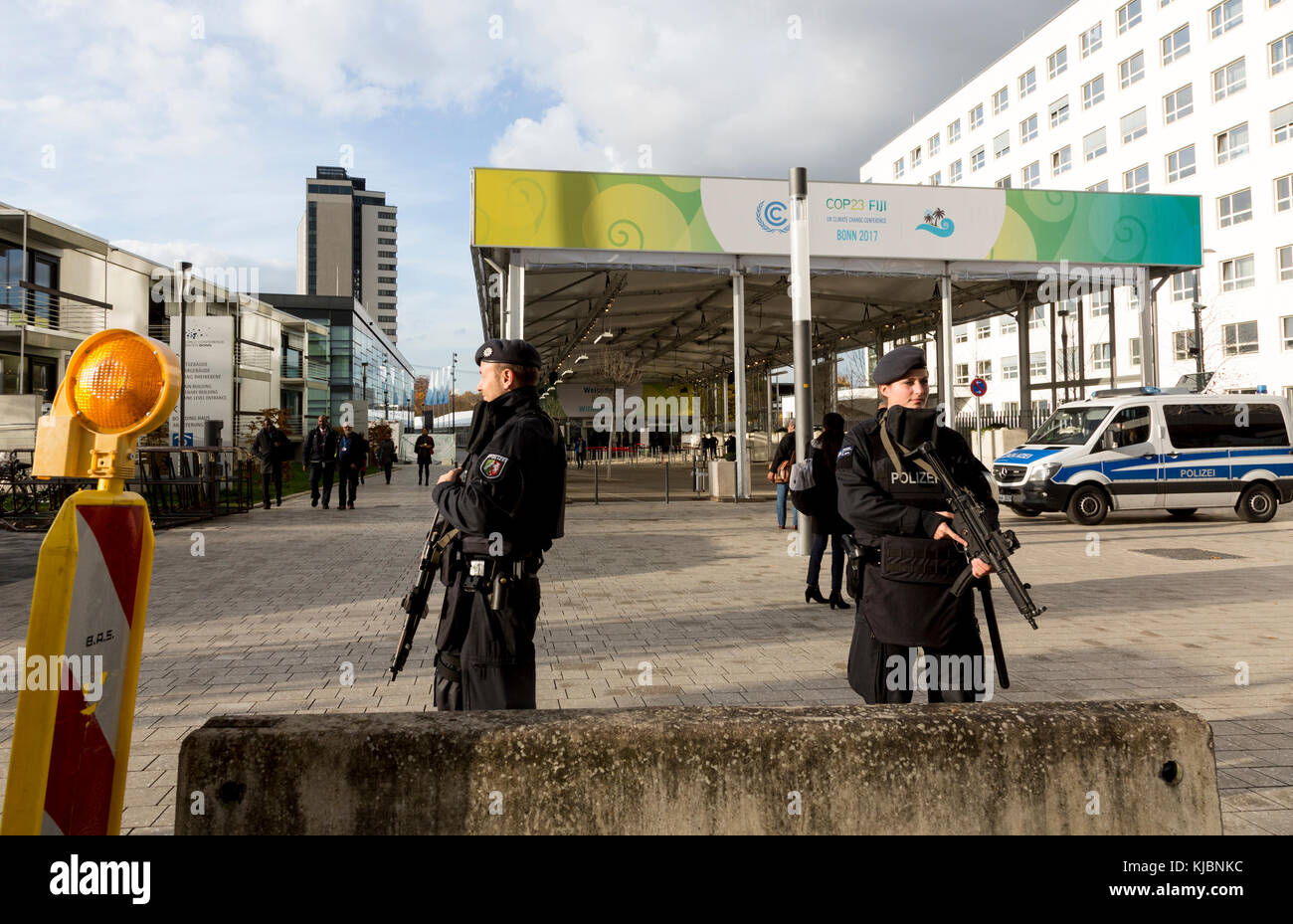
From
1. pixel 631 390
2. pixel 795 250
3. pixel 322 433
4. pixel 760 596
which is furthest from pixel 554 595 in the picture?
pixel 631 390

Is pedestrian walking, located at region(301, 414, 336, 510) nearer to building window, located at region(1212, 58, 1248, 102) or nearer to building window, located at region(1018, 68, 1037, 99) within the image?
building window, located at region(1212, 58, 1248, 102)

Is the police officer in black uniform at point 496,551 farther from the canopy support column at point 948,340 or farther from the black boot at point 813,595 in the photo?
the canopy support column at point 948,340

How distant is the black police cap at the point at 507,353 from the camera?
10.6ft

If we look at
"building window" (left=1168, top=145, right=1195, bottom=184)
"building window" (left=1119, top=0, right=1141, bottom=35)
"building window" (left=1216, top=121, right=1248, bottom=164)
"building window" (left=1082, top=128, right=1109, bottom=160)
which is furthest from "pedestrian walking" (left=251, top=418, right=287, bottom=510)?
"building window" (left=1119, top=0, right=1141, bottom=35)

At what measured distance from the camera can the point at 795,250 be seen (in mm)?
11000

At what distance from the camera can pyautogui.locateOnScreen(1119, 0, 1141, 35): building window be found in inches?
1757

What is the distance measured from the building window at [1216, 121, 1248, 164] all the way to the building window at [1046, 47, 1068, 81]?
12457 mm

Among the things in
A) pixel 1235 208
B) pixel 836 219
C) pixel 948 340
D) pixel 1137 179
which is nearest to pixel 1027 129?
pixel 1137 179

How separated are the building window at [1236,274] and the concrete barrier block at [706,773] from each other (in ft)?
150

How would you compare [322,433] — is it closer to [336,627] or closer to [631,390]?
[336,627]

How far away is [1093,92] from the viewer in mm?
48188

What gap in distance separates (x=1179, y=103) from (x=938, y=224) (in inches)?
1263

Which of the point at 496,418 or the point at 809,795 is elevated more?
the point at 496,418
